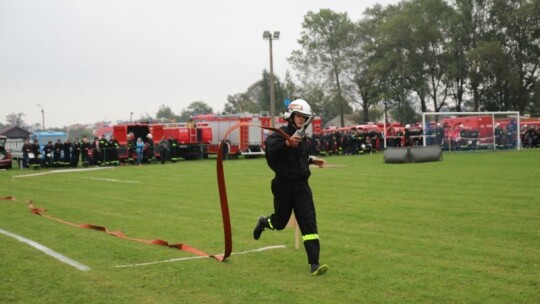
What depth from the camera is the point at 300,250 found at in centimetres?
861

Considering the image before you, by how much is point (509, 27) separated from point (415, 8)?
1035cm

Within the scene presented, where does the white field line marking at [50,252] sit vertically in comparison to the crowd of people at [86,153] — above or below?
below

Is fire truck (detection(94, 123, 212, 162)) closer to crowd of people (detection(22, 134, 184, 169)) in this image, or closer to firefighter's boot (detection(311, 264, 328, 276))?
crowd of people (detection(22, 134, 184, 169))

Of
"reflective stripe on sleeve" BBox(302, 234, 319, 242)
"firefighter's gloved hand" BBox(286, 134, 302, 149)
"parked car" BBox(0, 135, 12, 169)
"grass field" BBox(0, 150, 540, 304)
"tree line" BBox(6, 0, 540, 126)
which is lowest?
"grass field" BBox(0, 150, 540, 304)

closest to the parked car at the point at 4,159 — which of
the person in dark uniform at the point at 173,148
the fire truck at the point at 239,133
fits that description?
the person in dark uniform at the point at 173,148

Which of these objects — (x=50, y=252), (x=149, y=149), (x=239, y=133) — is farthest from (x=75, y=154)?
(x=50, y=252)

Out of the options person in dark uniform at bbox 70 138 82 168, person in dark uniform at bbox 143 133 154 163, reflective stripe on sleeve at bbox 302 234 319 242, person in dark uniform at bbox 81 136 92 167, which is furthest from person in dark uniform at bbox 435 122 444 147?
reflective stripe on sleeve at bbox 302 234 319 242

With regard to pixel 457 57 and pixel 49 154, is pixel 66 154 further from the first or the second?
pixel 457 57

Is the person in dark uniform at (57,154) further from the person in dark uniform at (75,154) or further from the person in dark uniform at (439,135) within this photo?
the person in dark uniform at (439,135)

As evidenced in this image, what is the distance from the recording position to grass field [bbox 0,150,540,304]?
622cm

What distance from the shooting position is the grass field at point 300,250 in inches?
245

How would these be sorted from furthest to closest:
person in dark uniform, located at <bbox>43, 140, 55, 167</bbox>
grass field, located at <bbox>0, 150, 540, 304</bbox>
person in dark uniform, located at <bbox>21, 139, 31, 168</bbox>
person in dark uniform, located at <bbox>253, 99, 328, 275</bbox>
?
person in dark uniform, located at <bbox>43, 140, 55, 167</bbox> → person in dark uniform, located at <bbox>21, 139, 31, 168</bbox> → person in dark uniform, located at <bbox>253, 99, 328, 275</bbox> → grass field, located at <bbox>0, 150, 540, 304</bbox>

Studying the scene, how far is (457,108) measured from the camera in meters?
69.8

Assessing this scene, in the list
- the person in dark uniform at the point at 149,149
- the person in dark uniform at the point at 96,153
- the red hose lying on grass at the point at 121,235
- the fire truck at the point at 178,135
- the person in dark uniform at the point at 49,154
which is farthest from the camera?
the fire truck at the point at 178,135
